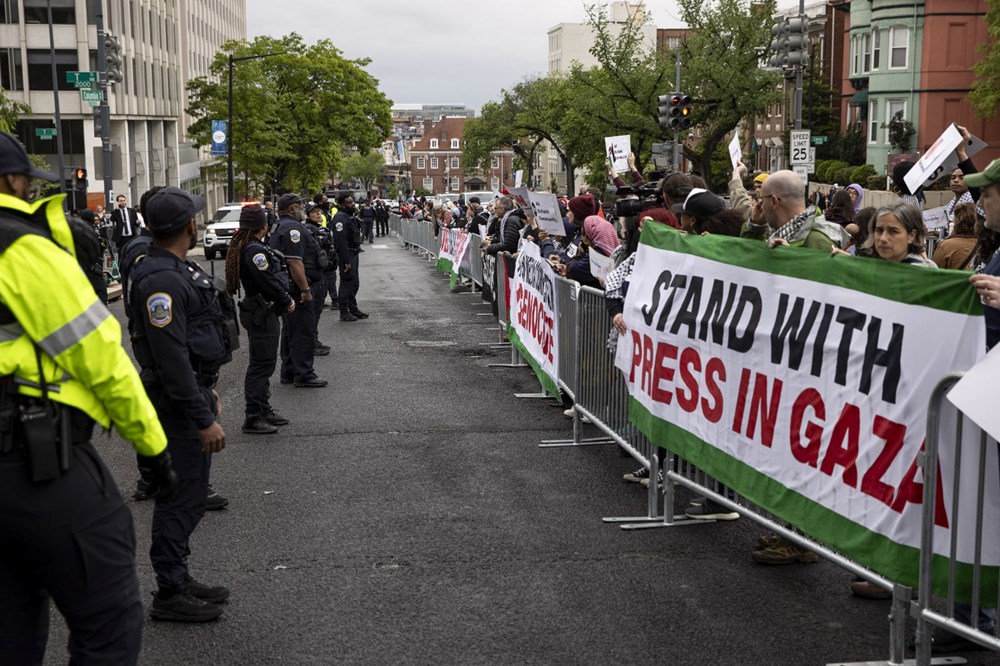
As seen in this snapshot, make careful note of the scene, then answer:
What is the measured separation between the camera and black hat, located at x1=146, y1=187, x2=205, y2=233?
18.4 ft

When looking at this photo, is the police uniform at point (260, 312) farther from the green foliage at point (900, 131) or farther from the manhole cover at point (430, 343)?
the green foliage at point (900, 131)

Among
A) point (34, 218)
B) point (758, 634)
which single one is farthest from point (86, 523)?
point (758, 634)

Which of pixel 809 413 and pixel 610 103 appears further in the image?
pixel 610 103

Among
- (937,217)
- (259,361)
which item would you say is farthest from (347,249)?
(937,217)

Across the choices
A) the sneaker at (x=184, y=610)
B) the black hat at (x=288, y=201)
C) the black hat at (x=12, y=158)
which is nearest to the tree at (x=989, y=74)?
the black hat at (x=288, y=201)

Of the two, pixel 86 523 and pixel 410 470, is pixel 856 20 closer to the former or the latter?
pixel 410 470

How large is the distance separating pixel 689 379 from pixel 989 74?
48457 mm

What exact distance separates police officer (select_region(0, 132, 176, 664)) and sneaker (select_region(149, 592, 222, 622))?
176 centimetres

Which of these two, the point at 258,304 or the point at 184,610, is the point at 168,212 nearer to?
the point at 184,610

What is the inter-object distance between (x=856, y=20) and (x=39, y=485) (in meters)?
63.3

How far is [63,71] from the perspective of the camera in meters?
63.5

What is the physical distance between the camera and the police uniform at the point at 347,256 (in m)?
17.8

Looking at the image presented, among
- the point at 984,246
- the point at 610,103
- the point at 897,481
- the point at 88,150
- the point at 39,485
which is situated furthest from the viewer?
the point at 88,150

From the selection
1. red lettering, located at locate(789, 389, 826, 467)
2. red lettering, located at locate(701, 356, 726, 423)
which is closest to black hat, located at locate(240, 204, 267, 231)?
red lettering, located at locate(701, 356, 726, 423)
